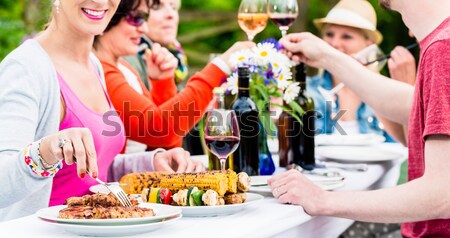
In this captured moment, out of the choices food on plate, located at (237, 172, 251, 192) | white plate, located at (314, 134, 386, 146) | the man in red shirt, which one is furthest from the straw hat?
food on plate, located at (237, 172, 251, 192)

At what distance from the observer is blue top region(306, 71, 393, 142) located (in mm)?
5051

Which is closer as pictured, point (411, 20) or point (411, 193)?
point (411, 193)

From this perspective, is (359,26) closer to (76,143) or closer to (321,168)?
(321,168)

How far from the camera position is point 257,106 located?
2.66m

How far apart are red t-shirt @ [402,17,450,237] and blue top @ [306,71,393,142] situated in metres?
2.47

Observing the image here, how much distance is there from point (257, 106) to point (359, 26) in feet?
9.09

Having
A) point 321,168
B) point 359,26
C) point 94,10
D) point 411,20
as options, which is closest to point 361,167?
point 321,168

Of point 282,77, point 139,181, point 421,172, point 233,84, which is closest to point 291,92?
point 282,77

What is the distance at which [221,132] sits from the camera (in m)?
2.34

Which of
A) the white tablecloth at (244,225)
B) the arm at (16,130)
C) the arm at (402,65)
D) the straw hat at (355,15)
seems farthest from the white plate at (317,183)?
the straw hat at (355,15)

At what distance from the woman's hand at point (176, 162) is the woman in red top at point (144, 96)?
0.46 metres

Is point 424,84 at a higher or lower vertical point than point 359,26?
Answer: lower

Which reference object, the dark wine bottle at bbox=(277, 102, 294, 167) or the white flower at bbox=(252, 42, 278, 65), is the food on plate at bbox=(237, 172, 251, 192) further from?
the dark wine bottle at bbox=(277, 102, 294, 167)

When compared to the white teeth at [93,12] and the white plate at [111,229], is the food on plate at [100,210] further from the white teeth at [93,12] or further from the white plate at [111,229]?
the white teeth at [93,12]
